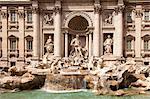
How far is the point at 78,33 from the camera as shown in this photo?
41500 millimetres

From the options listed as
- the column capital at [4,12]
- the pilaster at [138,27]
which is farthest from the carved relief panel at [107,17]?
the column capital at [4,12]

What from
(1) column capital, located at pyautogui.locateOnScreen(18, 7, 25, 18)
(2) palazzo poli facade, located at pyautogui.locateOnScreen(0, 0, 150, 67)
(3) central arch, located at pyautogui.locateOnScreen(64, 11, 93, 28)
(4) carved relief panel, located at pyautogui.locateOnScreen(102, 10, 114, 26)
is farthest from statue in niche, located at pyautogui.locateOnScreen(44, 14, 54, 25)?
(4) carved relief panel, located at pyautogui.locateOnScreen(102, 10, 114, 26)

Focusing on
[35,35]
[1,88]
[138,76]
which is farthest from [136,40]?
[1,88]

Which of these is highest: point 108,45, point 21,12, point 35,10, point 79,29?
point 35,10

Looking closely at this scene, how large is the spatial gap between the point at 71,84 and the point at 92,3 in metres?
12.8

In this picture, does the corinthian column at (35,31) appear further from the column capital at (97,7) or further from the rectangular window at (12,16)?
the column capital at (97,7)

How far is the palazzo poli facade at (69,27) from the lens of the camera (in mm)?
39938

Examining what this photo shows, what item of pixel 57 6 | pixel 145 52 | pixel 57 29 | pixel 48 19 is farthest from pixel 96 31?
pixel 145 52

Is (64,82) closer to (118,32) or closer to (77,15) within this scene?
(118,32)

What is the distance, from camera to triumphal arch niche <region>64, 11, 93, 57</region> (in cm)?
4028

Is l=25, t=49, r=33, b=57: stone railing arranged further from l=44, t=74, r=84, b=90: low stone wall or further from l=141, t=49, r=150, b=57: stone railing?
l=141, t=49, r=150, b=57: stone railing

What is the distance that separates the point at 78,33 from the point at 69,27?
4.66 ft

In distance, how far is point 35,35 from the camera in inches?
1581

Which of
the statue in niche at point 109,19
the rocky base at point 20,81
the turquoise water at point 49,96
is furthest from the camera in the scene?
the statue in niche at point 109,19
